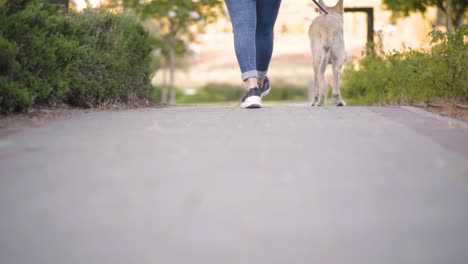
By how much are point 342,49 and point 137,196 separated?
5.88m

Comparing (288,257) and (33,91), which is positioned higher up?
(33,91)

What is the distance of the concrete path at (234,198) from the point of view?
8.20ft

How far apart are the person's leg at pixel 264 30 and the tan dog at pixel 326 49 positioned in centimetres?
49

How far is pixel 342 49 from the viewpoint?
8.55 metres

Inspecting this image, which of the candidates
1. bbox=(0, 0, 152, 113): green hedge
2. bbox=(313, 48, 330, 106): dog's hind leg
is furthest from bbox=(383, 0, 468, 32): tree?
bbox=(0, 0, 152, 113): green hedge

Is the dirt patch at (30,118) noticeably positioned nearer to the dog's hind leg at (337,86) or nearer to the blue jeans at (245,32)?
the blue jeans at (245,32)

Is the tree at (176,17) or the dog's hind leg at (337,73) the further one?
the tree at (176,17)

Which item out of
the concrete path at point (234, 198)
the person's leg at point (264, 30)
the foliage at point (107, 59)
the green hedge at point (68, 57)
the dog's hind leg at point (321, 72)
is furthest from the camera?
the dog's hind leg at point (321, 72)

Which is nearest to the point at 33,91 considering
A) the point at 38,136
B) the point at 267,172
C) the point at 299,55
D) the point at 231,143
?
the point at 38,136

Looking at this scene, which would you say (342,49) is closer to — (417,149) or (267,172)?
(417,149)

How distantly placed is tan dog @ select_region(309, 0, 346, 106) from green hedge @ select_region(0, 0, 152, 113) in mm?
2122

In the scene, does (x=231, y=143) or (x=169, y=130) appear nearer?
(x=231, y=143)

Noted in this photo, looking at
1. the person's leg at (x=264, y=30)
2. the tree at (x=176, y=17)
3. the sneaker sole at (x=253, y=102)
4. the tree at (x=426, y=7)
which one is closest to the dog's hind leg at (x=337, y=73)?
the person's leg at (x=264, y=30)

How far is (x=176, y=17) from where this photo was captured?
28656 mm
